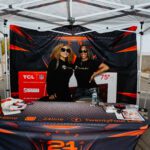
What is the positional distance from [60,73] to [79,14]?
152cm

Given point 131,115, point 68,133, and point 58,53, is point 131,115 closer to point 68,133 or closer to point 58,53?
point 68,133

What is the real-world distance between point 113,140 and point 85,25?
7.96ft

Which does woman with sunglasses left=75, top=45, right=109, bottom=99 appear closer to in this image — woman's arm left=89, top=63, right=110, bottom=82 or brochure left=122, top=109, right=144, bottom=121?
woman's arm left=89, top=63, right=110, bottom=82

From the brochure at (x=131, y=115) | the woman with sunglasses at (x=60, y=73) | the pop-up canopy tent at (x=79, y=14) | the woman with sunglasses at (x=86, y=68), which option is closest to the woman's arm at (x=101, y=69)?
the woman with sunglasses at (x=86, y=68)

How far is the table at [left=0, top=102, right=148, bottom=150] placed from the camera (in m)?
2.62

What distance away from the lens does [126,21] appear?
396 cm

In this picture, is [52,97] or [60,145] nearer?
[60,145]

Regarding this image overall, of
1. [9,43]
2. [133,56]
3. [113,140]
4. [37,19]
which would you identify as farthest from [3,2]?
[133,56]

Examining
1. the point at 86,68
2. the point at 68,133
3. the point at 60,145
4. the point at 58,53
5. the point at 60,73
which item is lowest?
the point at 60,145

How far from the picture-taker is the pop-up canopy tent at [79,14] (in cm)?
293

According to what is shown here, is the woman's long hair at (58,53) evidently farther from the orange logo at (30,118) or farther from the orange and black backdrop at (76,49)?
the orange logo at (30,118)

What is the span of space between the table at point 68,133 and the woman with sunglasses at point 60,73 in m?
1.84

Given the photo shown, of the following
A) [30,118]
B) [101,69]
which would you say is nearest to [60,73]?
[101,69]

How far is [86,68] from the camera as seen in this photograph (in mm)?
4605
